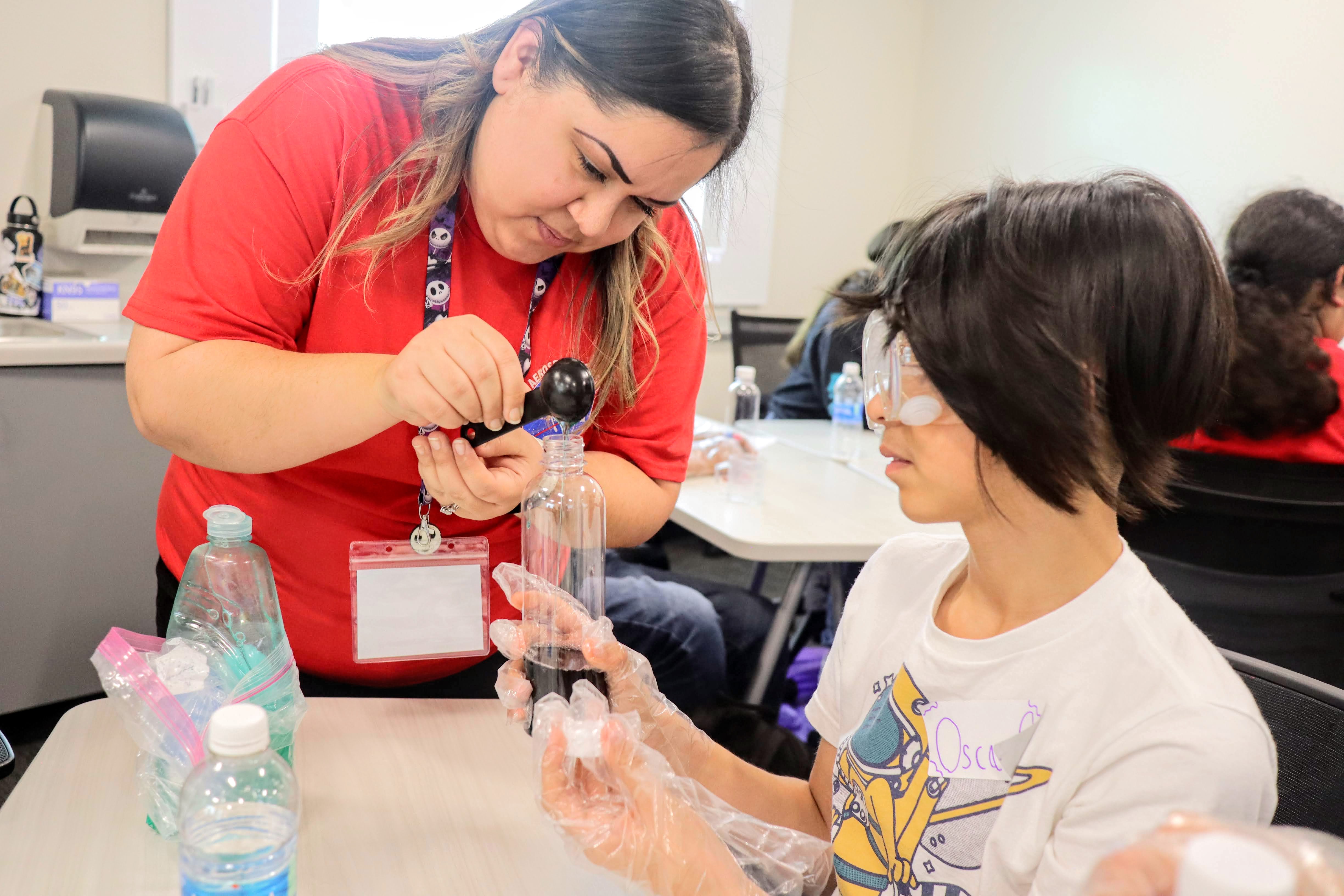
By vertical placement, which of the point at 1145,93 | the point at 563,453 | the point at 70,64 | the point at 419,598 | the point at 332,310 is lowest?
the point at 419,598

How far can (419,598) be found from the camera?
3.90 ft

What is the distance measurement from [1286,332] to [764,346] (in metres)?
2.13

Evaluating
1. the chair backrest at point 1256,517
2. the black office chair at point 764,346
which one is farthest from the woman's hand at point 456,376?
the black office chair at point 764,346

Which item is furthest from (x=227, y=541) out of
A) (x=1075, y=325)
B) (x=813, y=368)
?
(x=813, y=368)

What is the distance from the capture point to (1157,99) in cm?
386

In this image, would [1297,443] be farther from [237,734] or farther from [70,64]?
[70,64]

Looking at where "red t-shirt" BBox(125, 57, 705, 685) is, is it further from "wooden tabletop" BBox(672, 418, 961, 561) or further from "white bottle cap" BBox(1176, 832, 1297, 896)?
"white bottle cap" BBox(1176, 832, 1297, 896)

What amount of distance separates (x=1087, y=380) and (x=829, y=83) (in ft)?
14.2

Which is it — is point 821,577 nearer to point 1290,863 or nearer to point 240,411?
point 240,411

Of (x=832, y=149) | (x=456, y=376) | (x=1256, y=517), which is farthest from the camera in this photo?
(x=832, y=149)

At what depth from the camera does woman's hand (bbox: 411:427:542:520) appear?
3.60ft

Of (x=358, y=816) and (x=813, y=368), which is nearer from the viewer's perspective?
(x=358, y=816)

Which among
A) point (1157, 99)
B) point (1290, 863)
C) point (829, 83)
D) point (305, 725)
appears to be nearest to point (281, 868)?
point (305, 725)

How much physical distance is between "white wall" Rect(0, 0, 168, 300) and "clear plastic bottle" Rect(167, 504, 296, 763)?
254 centimetres
